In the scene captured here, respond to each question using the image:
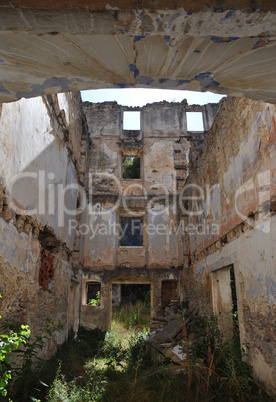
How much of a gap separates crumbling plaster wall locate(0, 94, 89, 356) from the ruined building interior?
3cm

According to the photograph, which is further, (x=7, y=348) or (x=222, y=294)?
(x=222, y=294)

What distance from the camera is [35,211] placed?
540 centimetres

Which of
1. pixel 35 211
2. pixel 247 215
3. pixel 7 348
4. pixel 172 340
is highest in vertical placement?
pixel 35 211

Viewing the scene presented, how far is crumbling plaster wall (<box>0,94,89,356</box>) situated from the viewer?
402cm

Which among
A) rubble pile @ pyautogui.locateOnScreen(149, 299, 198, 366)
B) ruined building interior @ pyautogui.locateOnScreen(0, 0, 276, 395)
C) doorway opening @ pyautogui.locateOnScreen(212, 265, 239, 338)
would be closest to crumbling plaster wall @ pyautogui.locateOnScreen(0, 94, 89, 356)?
ruined building interior @ pyautogui.locateOnScreen(0, 0, 276, 395)

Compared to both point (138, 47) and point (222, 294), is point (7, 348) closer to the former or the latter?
point (138, 47)

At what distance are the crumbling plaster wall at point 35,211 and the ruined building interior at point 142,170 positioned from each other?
0.03 metres

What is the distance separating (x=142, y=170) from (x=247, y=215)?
970 cm

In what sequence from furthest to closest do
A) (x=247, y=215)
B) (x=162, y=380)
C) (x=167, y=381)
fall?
(x=162, y=380) → (x=247, y=215) → (x=167, y=381)

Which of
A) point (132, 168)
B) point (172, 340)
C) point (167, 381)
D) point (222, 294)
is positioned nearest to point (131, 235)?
point (132, 168)

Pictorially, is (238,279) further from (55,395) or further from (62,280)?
(62,280)

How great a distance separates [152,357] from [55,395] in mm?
3387

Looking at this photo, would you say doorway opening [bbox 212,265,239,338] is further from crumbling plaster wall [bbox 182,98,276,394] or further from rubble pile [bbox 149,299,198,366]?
rubble pile [bbox 149,299,198,366]

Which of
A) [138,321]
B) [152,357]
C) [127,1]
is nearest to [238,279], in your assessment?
[152,357]
